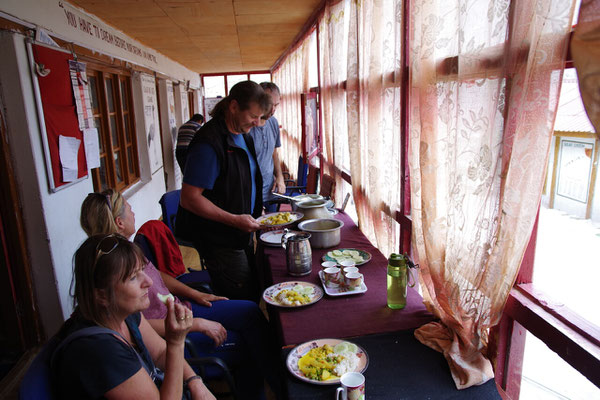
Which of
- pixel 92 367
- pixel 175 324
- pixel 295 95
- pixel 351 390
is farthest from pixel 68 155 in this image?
A: pixel 295 95

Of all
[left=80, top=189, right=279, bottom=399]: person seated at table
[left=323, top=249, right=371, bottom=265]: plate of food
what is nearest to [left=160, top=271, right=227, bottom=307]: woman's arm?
[left=80, top=189, right=279, bottom=399]: person seated at table

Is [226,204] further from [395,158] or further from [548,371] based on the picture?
[548,371]

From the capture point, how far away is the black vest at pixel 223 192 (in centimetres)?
196

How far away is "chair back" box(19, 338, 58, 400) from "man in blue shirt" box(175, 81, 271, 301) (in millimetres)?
1046

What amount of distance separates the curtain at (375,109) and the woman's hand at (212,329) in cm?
95

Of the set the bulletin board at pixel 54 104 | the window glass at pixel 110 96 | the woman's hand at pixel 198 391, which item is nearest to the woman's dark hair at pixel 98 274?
the woman's hand at pixel 198 391

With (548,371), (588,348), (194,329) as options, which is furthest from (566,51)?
(194,329)

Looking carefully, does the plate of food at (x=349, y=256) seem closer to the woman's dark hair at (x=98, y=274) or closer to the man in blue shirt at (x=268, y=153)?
the woman's dark hair at (x=98, y=274)

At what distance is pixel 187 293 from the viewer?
1.89 metres

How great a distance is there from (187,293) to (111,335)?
34.5 inches

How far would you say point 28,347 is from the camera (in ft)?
7.98

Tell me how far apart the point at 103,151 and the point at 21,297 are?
185 cm

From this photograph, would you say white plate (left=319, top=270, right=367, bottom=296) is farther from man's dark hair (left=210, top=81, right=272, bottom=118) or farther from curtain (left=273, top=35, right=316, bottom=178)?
curtain (left=273, top=35, right=316, bottom=178)

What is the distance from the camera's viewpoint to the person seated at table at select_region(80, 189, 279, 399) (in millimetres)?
1553
